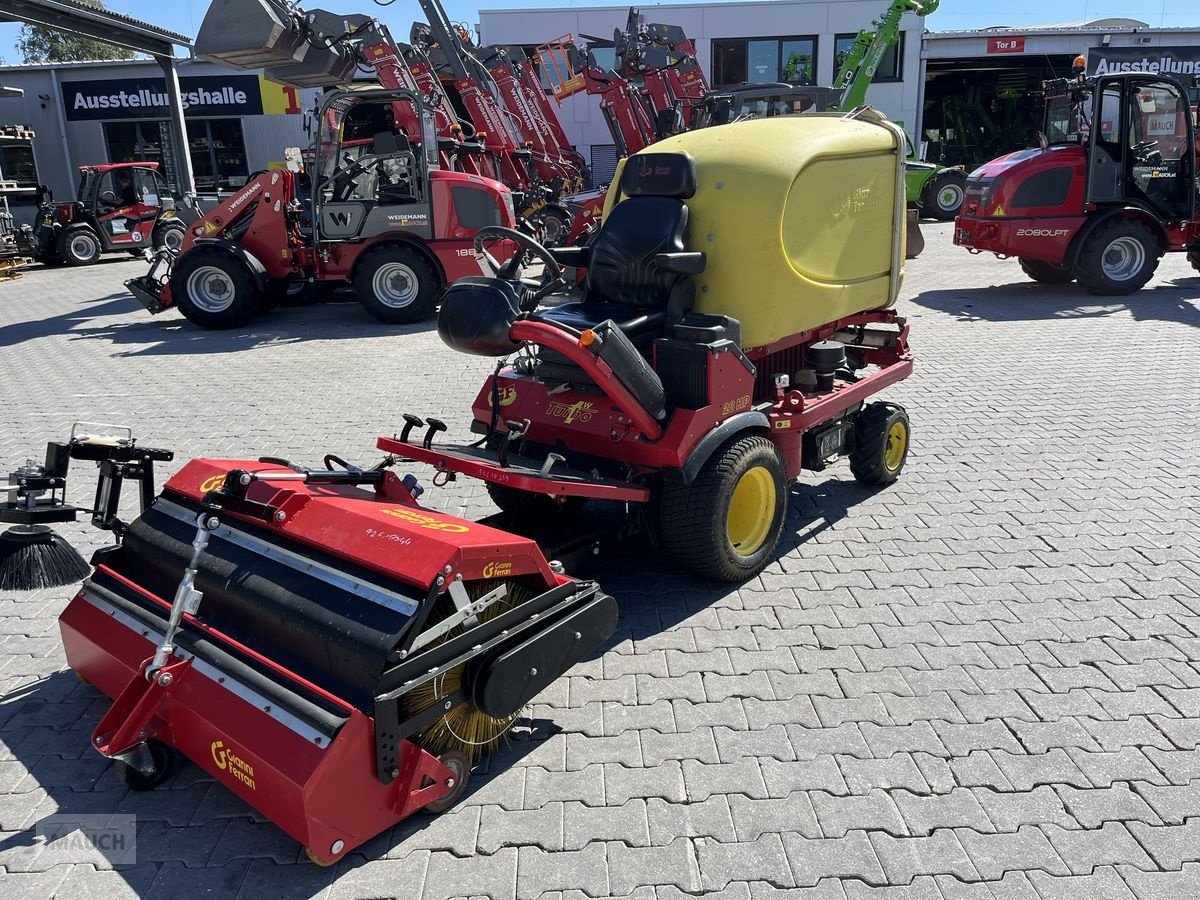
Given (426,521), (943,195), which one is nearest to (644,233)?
(426,521)

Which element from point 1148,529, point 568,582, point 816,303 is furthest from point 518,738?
point 1148,529

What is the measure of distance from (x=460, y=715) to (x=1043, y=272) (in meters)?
11.8

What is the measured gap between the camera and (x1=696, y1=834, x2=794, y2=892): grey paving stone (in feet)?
8.25

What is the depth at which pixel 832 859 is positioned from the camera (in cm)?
258

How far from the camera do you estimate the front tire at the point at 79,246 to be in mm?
17422

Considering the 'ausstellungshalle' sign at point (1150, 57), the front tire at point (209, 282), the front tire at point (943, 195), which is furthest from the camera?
the 'ausstellungshalle' sign at point (1150, 57)

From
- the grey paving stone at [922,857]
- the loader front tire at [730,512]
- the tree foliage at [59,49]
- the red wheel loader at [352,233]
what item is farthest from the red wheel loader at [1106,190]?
the tree foliage at [59,49]

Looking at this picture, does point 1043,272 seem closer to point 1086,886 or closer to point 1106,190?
point 1106,190

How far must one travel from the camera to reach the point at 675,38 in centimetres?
1884

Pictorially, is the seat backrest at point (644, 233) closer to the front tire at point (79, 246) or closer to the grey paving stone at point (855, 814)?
the grey paving stone at point (855, 814)

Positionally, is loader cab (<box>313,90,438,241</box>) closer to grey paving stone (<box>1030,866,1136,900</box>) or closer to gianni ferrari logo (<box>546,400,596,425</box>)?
gianni ferrari logo (<box>546,400,596,425</box>)

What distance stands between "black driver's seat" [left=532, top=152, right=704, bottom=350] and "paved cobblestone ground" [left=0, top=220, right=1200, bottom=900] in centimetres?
123

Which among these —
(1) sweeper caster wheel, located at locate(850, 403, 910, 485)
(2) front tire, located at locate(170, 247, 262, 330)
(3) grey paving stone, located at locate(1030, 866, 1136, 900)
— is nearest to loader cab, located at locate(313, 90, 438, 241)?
(2) front tire, located at locate(170, 247, 262, 330)

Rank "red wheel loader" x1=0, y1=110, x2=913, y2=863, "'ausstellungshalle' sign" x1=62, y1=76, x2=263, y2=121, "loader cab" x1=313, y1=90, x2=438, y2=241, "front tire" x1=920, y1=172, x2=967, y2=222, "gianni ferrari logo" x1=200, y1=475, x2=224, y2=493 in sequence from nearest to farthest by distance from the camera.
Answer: "red wheel loader" x1=0, y1=110, x2=913, y2=863, "gianni ferrari logo" x1=200, y1=475, x2=224, y2=493, "loader cab" x1=313, y1=90, x2=438, y2=241, "front tire" x1=920, y1=172, x2=967, y2=222, "'ausstellungshalle' sign" x1=62, y1=76, x2=263, y2=121
